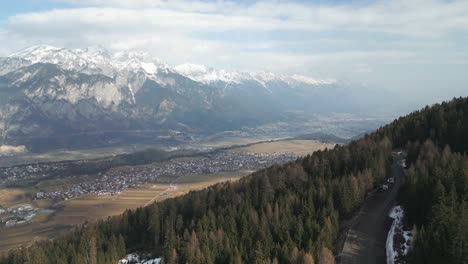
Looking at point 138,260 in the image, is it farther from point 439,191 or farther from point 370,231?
point 439,191

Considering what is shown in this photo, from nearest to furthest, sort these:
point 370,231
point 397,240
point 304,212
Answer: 1. point 397,240
2. point 370,231
3. point 304,212

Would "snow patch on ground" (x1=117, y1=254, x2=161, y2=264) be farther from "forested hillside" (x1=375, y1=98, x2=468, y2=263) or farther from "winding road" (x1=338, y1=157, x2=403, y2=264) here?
"forested hillside" (x1=375, y1=98, x2=468, y2=263)

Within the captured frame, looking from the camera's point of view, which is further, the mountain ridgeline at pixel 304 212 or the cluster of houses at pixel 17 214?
the cluster of houses at pixel 17 214

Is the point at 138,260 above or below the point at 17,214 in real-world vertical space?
above

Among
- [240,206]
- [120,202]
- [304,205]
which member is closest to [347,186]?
[304,205]

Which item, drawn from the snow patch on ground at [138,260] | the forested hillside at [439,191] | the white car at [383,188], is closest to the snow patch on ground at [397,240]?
the forested hillside at [439,191]

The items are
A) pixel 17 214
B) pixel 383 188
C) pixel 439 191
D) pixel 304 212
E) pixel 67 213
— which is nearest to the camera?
pixel 439 191

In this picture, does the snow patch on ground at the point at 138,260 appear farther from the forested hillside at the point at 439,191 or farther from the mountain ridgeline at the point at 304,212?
the forested hillside at the point at 439,191

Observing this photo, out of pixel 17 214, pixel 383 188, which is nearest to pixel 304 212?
pixel 383 188
